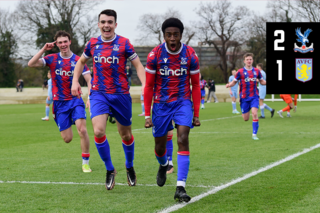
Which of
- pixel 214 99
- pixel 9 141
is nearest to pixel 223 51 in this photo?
pixel 214 99

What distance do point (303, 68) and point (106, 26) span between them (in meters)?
26.3

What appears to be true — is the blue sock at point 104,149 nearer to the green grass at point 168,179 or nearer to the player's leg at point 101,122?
the player's leg at point 101,122

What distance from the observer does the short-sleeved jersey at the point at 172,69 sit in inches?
225

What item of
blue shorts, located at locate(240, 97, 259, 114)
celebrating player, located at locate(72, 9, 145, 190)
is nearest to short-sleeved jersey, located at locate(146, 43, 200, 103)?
celebrating player, located at locate(72, 9, 145, 190)

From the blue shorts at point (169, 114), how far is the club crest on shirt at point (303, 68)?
1006 inches

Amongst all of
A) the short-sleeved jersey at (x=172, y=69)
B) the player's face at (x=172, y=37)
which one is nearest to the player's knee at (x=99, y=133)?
the short-sleeved jersey at (x=172, y=69)

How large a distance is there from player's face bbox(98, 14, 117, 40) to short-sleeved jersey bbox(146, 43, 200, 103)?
85 cm

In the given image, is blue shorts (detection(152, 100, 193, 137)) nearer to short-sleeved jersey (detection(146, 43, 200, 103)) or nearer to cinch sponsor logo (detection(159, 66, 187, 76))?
short-sleeved jersey (detection(146, 43, 200, 103))

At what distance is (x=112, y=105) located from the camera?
627 cm

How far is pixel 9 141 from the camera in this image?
12.5 meters

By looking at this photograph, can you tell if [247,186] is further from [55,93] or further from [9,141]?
[9,141]

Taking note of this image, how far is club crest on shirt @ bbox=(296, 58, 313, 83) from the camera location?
2993cm

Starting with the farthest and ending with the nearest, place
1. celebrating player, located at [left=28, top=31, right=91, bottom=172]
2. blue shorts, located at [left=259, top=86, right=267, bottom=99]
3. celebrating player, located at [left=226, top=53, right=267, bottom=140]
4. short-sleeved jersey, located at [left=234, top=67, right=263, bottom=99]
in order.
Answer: blue shorts, located at [left=259, top=86, right=267, bottom=99] < short-sleeved jersey, located at [left=234, top=67, right=263, bottom=99] < celebrating player, located at [left=226, top=53, right=267, bottom=140] < celebrating player, located at [left=28, top=31, right=91, bottom=172]

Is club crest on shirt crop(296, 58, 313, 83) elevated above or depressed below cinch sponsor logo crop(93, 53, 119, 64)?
below
